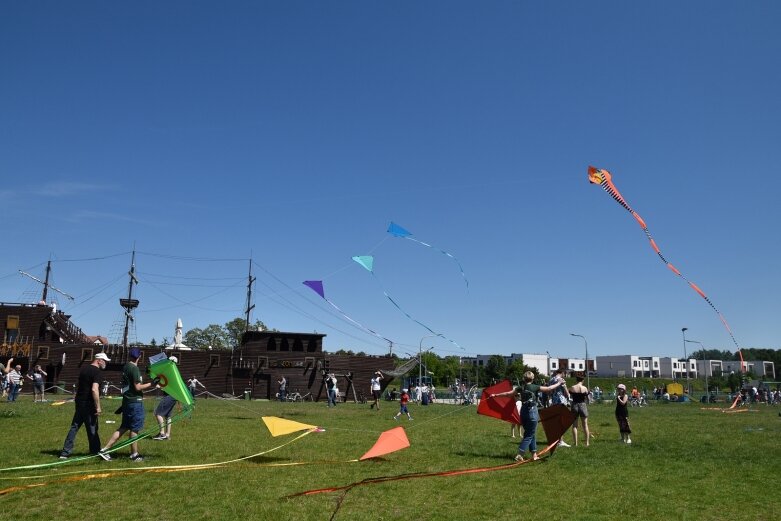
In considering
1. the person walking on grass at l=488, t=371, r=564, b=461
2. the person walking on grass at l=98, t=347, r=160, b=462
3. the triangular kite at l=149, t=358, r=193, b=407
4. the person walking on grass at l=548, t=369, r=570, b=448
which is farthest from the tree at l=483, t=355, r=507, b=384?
the person walking on grass at l=98, t=347, r=160, b=462

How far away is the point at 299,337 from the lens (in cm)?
5325

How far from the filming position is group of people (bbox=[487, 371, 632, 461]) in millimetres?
12125

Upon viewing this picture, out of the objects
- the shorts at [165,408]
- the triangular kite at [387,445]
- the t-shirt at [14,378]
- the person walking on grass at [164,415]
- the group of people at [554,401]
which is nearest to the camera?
the triangular kite at [387,445]

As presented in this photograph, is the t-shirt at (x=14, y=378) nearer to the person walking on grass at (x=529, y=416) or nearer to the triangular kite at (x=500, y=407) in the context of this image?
the triangular kite at (x=500, y=407)

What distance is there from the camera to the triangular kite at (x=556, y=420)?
500 inches

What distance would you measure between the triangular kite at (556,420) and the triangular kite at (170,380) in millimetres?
7772

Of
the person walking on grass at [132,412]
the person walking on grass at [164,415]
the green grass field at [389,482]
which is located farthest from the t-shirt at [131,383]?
the person walking on grass at [164,415]

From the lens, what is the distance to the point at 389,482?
9.41 metres

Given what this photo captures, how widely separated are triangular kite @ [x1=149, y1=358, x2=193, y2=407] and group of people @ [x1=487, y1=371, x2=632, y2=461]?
7016 millimetres

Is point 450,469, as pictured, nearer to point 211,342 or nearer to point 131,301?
point 131,301

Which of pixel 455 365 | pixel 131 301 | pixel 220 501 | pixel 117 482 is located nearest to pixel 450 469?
pixel 220 501

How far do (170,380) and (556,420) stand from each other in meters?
8.36

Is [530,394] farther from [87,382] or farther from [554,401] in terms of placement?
[87,382]

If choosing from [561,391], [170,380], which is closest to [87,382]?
[170,380]
